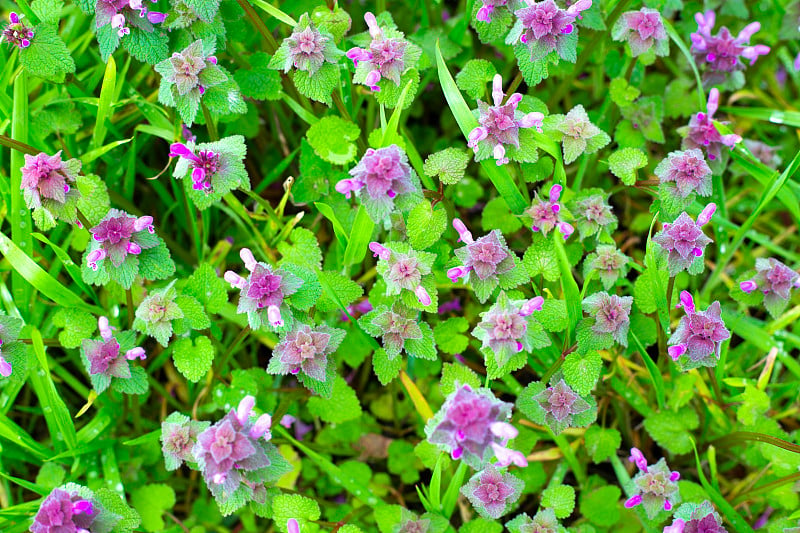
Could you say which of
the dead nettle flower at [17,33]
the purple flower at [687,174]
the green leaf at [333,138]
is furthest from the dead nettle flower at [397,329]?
the dead nettle flower at [17,33]

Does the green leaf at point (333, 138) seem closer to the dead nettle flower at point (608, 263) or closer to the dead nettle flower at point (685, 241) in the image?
the dead nettle flower at point (608, 263)

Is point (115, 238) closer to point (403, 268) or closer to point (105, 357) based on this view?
point (105, 357)

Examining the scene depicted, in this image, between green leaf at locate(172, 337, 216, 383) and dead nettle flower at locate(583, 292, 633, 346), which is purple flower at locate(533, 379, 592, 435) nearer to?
dead nettle flower at locate(583, 292, 633, 346)

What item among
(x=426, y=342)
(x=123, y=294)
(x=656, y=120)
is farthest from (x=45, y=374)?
(x=656, y=120)

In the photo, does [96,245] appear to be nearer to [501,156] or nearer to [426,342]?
[426,342]

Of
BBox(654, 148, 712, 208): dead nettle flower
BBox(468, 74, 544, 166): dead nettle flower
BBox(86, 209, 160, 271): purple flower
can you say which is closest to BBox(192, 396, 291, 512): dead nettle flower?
BBox(86, 209, 160, 271): purple flower

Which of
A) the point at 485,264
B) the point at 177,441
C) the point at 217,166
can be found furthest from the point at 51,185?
the point at 485,264
